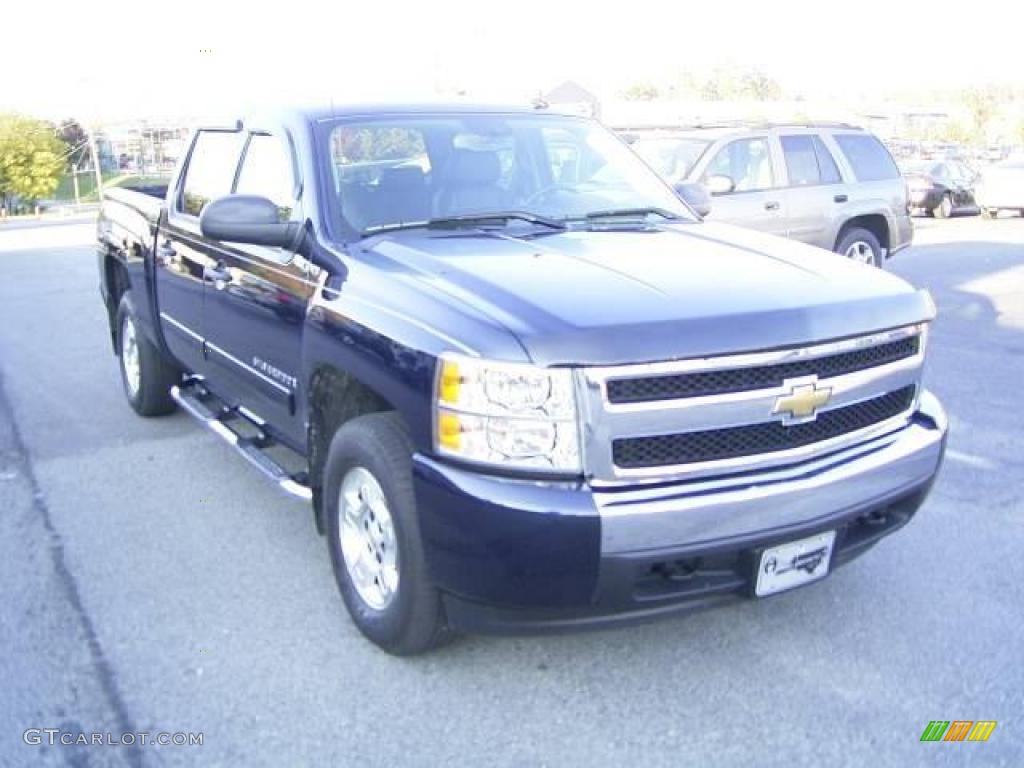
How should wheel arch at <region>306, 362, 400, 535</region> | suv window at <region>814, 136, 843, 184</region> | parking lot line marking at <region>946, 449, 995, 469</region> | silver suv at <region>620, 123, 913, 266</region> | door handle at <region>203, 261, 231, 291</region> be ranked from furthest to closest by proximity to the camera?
1. suv window at <region>814, 136, 843, 184</region>
2. silver suv at <region>620, 123, 913, 266</region>
3. parking lot line marking at <region>946, 449, 995, 469</region>
4. door handle at <region>203, 261, 231, 291</region>
5. wheel arch at <region>306, 362, 400, 535</region>

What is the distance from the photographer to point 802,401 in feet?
9.87

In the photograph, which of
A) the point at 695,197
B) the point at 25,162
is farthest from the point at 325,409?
the point at 25,162

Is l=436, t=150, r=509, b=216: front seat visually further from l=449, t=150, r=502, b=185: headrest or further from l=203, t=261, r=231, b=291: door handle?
l=203, t=261, r=231, b=291: door handle

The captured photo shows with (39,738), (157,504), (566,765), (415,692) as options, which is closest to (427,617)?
(415,692)

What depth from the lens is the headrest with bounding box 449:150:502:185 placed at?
4.22 metres

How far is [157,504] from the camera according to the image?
16.0 ft

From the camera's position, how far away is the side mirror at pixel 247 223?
12.3 ft

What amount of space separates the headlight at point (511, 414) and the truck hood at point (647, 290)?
0.08 meters

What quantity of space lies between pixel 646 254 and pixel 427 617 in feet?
4.87

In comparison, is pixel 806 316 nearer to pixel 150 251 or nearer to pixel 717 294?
pixel 717 294

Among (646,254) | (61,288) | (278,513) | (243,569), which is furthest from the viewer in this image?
(61,288)

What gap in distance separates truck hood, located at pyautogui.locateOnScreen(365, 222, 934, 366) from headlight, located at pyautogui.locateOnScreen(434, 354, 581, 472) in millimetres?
83

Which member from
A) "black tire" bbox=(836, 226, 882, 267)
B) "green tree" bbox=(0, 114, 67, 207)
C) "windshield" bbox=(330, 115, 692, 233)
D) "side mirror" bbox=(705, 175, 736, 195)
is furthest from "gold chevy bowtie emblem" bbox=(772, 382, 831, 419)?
"green tree" bbox=(0, 114, 67, 207)

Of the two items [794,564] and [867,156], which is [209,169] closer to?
[794,564]
